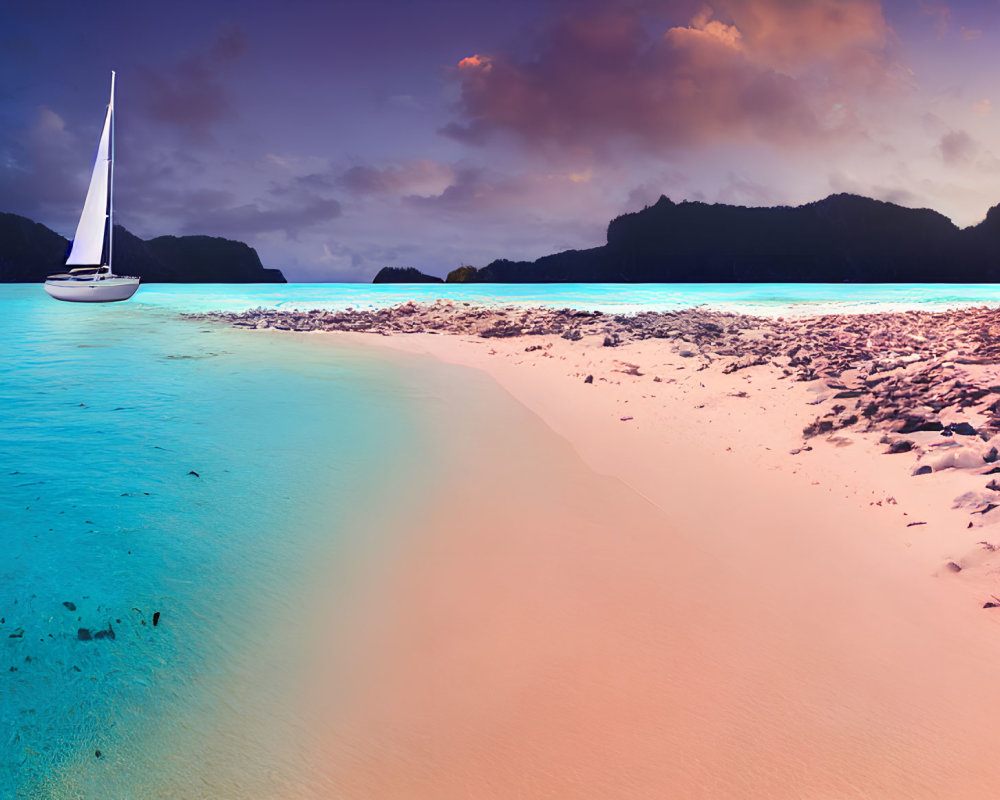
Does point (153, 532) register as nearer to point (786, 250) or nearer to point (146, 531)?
point (146, 531)

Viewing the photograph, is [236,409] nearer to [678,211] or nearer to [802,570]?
[802,570]

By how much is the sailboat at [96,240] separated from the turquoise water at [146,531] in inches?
1220

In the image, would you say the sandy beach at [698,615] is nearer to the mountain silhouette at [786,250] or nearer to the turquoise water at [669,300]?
the turquoise water at [669,300]

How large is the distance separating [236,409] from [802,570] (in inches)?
298

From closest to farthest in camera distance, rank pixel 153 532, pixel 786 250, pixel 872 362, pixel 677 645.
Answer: pixel 677 645 < pixel 153 532 < pixel 872 362 < pixel 786 250

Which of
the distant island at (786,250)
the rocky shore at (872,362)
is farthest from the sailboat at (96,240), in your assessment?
the distant island at (786,250)

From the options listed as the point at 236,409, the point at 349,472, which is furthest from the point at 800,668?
the point at 236,409

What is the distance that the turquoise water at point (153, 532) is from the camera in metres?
2.29

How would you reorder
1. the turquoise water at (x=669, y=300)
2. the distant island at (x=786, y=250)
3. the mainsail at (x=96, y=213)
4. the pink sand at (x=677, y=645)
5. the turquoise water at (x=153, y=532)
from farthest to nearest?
the distant island at (x=786, y=250) < the mainsail at (x=96, y=213) < the turquoise water at (x=669, y=300) < the turquoise water at (x=153, y=532) < the pink sand at (x=677, y=645)

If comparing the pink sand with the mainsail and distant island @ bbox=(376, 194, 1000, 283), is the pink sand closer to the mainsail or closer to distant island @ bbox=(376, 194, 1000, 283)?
the mainsail

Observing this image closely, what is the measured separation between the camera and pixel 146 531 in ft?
13.6

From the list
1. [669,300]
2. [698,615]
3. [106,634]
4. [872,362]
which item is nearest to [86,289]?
[669,300]

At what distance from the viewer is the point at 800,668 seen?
2.56 metres

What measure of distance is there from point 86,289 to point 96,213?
5.09 metres
